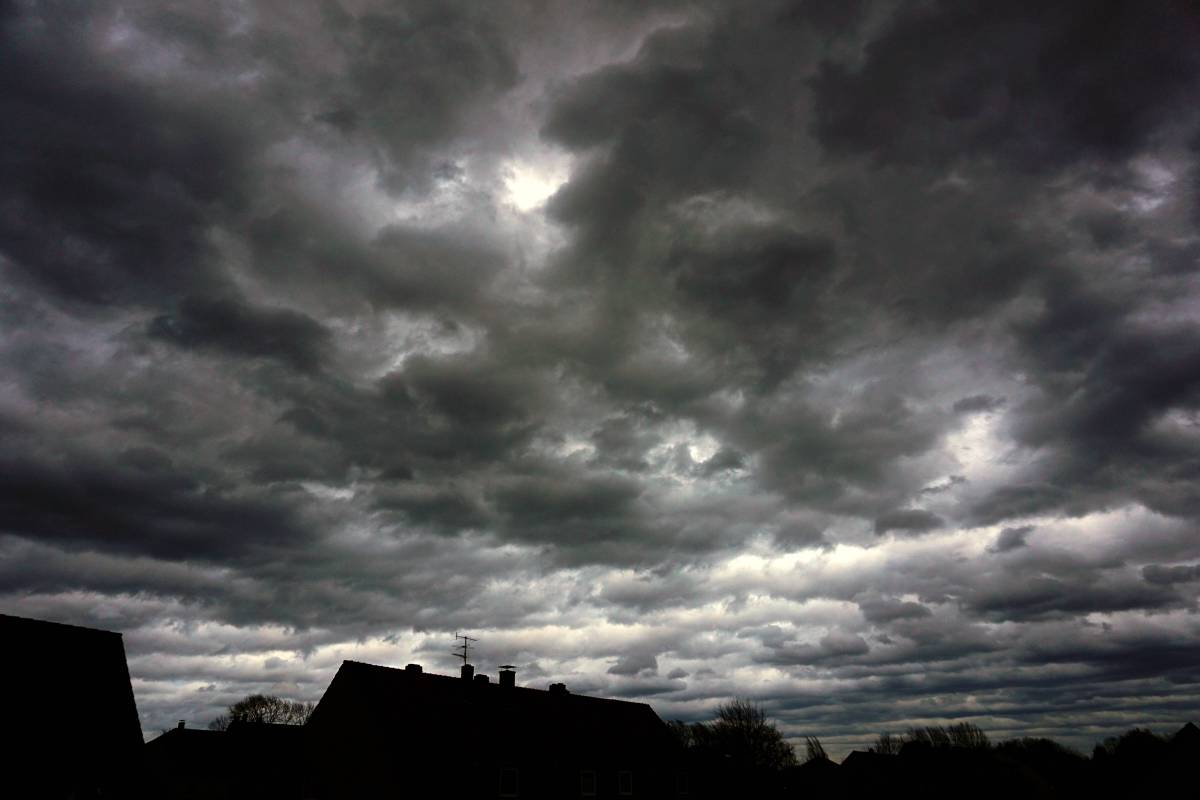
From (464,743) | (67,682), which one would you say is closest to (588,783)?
(464,743)

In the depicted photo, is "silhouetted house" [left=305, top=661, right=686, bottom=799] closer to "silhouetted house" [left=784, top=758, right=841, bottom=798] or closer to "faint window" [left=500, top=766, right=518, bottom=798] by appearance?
"faint window" [left=500, top=766, right=518, bottom=798]

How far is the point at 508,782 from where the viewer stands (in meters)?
46.8

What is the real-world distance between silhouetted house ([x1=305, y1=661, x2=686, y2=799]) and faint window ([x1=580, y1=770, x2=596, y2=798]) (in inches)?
2.4

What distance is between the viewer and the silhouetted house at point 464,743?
43.6m

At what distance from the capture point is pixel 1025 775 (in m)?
87.5

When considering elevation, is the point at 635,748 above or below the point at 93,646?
below

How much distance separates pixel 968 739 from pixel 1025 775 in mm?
48387

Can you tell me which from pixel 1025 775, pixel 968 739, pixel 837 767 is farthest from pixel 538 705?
pixel 968 739

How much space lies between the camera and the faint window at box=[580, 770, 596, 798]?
2029 inches

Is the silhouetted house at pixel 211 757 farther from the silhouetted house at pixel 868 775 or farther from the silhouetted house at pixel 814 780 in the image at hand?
the silhouetted house at pixel 868 775

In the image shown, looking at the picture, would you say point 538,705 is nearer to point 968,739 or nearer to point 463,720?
point 463,720

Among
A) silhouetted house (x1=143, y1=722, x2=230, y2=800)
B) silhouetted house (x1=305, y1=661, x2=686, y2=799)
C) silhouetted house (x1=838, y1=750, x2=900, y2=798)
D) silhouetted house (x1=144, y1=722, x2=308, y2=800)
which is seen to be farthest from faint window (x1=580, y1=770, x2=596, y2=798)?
silhouetted house (x1=838, y1=750, x2=900, y2=798)

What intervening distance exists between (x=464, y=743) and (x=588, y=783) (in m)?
11.0

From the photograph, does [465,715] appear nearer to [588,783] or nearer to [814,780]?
[588,783]
